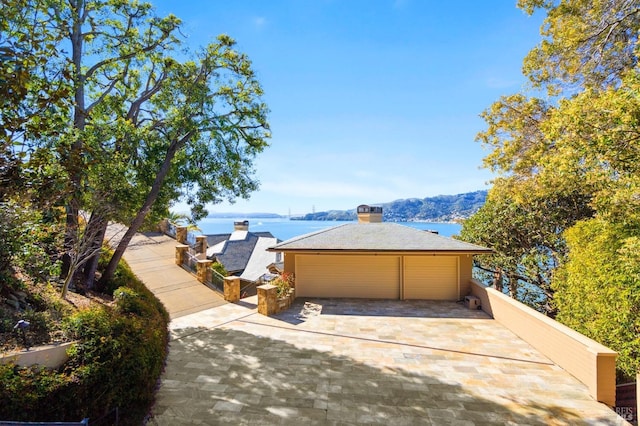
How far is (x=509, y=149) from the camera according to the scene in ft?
41.7

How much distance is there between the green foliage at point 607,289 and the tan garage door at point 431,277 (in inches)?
144

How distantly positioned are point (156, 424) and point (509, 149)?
14.9 meters

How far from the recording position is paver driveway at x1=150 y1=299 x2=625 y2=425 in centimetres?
489

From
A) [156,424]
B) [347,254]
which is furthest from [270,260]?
[156,424]

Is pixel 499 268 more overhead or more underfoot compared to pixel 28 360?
more underfoot

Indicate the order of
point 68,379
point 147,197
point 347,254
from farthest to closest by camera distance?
1. point 347,254
2. point 147,197
3. point 68,379

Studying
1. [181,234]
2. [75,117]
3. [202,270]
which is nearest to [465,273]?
[202,270]

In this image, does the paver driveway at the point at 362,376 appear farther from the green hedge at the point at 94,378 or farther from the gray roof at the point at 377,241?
the gray roof at the point at 377,241

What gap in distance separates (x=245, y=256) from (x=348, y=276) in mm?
15271

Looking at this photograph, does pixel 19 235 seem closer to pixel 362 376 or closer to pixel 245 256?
pixel 362 376

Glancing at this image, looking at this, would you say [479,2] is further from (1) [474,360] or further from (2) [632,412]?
(2) [632,412]

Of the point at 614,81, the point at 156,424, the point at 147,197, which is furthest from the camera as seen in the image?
the point at 614,81

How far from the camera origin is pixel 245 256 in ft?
84.1

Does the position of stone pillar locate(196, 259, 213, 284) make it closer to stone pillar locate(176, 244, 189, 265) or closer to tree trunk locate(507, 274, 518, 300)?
stone pillar locate(176, 244, 189, 265)
